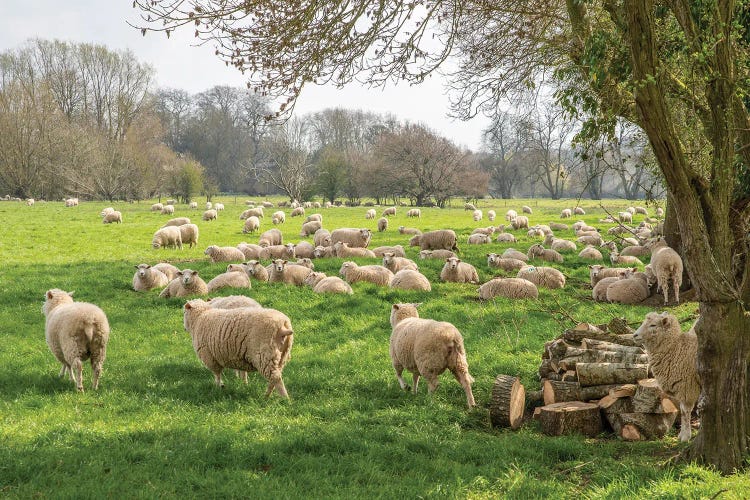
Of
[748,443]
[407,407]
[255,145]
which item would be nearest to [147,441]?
[407,407]

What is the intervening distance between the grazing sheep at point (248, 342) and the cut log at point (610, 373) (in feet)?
12.1

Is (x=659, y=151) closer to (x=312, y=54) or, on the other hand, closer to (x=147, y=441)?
(x=312, y=54)

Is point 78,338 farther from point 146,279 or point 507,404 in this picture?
point 146,279

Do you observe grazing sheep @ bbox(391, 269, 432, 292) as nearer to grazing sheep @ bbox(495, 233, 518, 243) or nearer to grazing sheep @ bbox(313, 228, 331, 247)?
grazing sheep @ bbox(313, 228, 331, 247)

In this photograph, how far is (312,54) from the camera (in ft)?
22.2

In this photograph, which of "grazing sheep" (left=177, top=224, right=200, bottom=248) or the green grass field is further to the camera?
"grazing sheep" (left=177, top=224, right=200, bottom=248)

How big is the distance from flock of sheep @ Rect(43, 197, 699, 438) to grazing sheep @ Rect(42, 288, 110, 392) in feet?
0.04

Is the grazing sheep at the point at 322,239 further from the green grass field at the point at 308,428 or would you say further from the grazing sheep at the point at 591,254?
the green grass field at the point at 308,428

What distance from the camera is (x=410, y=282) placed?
13.3 meters

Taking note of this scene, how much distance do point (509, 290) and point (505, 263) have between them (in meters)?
4.18

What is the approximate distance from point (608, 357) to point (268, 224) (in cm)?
2756

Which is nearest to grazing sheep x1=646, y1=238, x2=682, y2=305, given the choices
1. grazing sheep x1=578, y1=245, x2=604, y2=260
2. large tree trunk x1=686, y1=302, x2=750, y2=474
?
grazing sheep x1=578, y1=245, x2=604, y2=260

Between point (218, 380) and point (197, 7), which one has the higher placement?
point (197, 7)

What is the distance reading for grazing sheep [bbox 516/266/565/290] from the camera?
14.6 meters
